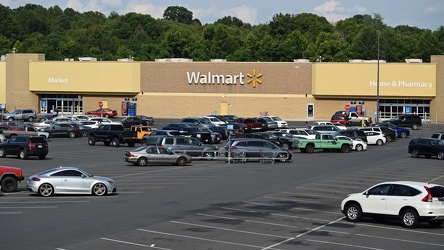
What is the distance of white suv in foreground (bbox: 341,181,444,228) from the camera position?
2552cm

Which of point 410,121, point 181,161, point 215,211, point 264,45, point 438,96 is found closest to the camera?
point 215,211

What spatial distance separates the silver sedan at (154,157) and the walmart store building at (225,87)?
53203 mm

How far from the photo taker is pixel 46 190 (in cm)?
3284

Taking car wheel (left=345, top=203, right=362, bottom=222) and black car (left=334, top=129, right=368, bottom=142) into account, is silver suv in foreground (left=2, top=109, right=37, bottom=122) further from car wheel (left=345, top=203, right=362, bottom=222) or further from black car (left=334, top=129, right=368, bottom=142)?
car wheel (left=345, top=203, right=362, bottom=222)

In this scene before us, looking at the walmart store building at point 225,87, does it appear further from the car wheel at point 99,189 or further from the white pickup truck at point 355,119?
the car wheel at point 99,189

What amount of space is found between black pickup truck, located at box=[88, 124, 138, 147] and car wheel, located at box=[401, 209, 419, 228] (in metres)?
36.9

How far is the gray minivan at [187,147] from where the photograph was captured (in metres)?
50.2

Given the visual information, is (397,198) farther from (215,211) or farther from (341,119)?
(341,119)

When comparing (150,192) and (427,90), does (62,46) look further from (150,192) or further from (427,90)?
(150,192)

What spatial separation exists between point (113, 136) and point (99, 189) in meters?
Answer: 29.2

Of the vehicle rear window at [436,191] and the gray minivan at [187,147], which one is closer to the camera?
the vehicle rear window at [436,191]

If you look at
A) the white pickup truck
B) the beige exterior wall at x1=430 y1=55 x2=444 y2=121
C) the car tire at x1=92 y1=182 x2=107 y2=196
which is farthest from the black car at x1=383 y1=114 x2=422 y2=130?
the car tire at x1=92 y1=182 x2=107 y2=196

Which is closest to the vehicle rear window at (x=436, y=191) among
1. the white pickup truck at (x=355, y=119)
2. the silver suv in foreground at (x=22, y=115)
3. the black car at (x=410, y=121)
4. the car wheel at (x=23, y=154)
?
the car wheel at (x=23, y=154)

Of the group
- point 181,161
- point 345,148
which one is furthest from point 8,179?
point 345,148
